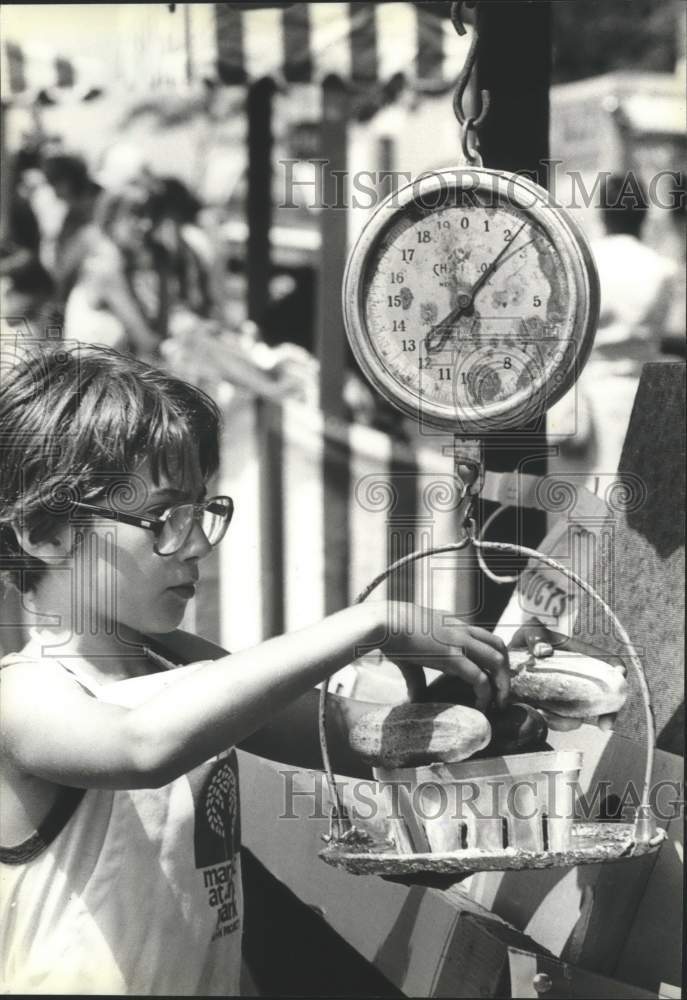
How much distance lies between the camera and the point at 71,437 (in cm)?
164

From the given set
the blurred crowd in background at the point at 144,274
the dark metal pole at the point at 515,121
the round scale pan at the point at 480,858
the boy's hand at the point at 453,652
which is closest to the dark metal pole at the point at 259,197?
the blurred crowd in background at the point at 144,274

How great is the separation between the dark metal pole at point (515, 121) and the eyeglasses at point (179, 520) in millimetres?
412

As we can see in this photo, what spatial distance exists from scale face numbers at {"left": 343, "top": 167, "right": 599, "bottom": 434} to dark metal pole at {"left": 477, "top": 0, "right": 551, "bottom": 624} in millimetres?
141

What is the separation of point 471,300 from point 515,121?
0.37 metres

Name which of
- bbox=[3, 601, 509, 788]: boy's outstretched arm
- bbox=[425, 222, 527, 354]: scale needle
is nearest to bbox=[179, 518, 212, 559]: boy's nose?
bbox=[3, 601, 509, 788]: boy's outstretched arm

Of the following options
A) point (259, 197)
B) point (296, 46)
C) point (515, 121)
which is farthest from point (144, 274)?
point (515, 121)

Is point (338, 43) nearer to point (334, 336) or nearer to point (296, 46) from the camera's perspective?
point (296, 46)

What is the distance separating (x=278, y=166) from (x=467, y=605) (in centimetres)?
139

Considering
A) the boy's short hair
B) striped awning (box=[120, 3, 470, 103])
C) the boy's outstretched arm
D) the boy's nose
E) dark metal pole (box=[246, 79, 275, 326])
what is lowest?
the boy's outstretched arm

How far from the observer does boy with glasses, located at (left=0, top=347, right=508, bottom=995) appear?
1560 mm

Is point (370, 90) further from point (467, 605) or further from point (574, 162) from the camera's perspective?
point (467, 605)

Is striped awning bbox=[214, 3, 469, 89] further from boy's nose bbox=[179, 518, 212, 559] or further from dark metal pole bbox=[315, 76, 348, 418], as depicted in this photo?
boy's nose bbox=[179, 518, 212, 559]

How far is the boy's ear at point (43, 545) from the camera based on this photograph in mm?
1635

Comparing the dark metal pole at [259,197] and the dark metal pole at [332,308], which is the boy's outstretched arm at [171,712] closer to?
the dark metal pole at [332,308]
